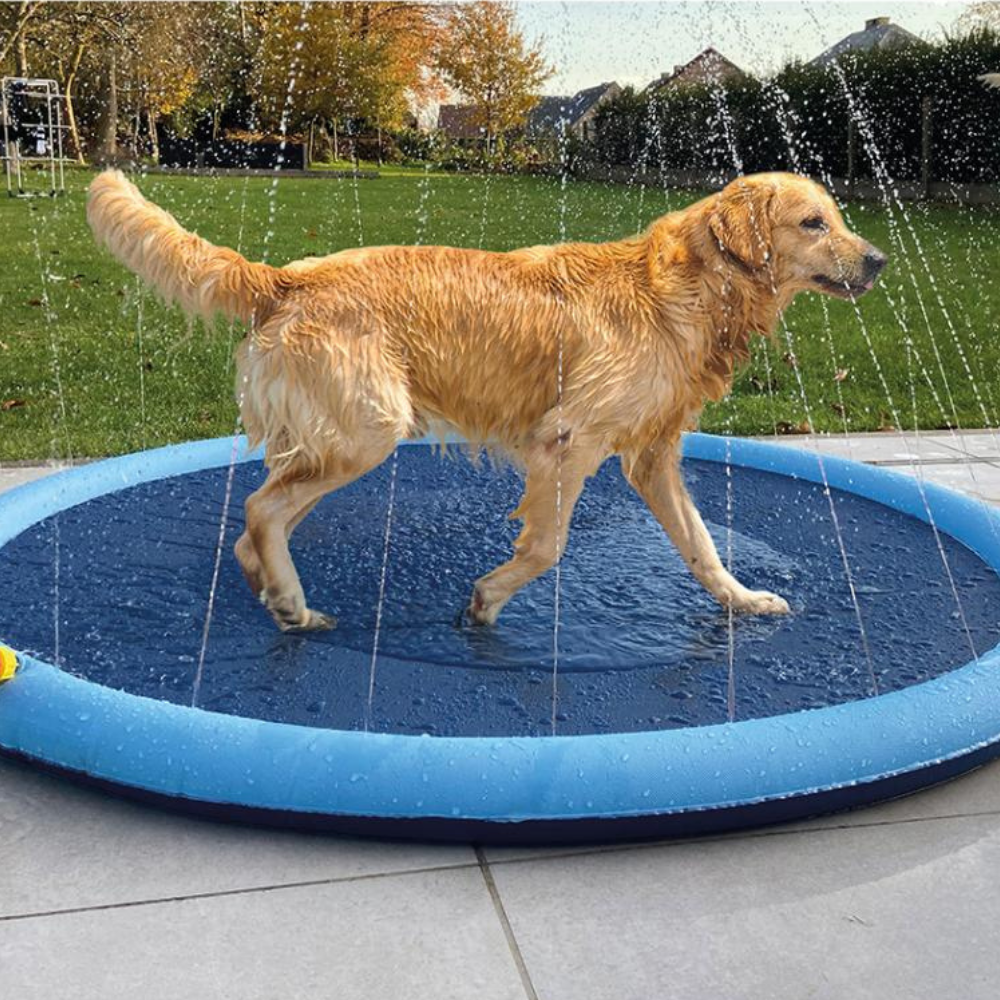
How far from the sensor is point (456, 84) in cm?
3719

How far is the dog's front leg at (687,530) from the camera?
4.16 metres

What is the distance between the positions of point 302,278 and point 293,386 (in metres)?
0.37

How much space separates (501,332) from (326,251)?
1218 centimetres

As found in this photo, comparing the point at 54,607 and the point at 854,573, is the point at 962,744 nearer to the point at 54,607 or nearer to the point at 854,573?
the point at 854,573

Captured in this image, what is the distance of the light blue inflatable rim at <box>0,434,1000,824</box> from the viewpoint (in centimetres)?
274

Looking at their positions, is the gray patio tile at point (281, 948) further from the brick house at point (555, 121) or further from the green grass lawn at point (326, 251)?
the brick house at point (555, 121)

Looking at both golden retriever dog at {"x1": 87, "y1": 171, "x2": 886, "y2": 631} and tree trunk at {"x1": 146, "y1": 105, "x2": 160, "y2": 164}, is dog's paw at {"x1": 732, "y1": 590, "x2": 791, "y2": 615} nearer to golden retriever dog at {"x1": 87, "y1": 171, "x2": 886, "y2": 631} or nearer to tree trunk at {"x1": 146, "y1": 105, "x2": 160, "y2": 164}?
golden retriever dog at {"x1": 87, "y1": 171, "x2": 886, "y2": 631}

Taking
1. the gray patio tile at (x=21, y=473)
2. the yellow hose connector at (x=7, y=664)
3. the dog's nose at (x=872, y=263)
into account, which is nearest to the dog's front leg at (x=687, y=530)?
the dog's nose at (x=872, y=263)

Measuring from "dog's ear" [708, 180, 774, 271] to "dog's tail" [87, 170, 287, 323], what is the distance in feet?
4.67

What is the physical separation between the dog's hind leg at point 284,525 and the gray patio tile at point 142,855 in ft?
3.56

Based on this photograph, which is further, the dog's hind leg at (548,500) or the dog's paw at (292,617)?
the dog's paw at (292,617)

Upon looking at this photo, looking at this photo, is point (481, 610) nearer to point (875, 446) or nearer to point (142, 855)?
point (142, 855)

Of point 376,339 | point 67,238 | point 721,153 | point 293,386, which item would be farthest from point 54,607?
point 721,153

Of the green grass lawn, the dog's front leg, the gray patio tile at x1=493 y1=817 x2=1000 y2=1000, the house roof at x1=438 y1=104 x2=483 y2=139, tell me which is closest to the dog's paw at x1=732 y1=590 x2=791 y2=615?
the dog's front leg
